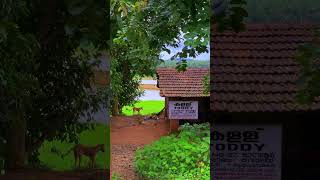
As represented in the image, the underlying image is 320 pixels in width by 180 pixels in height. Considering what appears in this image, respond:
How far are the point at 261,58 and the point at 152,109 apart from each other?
67 centimetres

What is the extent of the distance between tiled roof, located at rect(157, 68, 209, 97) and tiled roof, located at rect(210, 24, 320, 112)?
0.37ft

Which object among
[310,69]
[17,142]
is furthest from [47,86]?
[310,69]

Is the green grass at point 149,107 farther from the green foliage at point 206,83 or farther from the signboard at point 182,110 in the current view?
the green foliage at point 206,83

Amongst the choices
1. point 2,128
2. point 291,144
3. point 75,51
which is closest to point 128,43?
point 75,51

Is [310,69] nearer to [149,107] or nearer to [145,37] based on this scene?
[145,37]

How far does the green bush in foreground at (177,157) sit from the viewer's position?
2279 mm

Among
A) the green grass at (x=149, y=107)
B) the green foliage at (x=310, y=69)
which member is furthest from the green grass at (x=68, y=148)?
the green foliage at (x=310, y=69)

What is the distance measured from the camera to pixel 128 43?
2055mm

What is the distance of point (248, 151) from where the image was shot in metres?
2.11

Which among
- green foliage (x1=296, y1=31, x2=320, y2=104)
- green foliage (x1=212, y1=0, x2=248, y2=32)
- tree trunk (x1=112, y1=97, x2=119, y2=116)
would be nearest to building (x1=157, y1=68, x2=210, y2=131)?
tree trunk (x1=112, y1=97, x2=119, y2=116)

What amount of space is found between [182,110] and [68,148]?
2.42 feet

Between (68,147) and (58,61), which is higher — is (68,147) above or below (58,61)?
below

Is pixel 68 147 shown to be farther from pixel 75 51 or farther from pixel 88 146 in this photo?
pixel 75 51

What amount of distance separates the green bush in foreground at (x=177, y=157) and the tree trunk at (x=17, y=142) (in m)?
0.66
